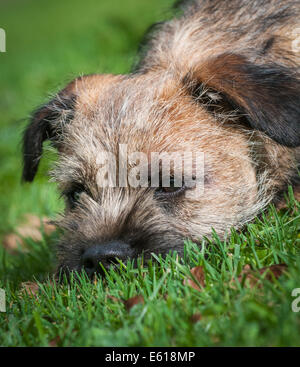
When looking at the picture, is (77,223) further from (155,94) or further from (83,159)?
(155,94)

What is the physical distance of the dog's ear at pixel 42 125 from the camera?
4.00m

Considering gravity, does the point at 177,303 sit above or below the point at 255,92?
below

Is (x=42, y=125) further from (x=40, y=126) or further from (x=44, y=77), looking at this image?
(x=44, y=77)

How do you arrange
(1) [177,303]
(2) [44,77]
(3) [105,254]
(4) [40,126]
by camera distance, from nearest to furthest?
(1) [177,303] → (3) [105,254] → (4) [40,126] → (2) [44,77]

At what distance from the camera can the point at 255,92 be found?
304 cm

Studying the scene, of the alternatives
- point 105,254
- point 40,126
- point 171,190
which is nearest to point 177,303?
point 105,254

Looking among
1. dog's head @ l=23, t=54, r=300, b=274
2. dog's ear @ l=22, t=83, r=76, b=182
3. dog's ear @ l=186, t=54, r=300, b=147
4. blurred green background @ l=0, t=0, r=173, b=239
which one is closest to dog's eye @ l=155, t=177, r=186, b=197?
dog's head @ l=23, t=54, r=300, b=274

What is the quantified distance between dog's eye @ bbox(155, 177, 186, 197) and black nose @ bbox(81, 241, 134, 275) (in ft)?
1.62

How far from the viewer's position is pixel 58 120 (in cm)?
396

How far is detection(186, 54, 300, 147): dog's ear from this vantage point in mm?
2916

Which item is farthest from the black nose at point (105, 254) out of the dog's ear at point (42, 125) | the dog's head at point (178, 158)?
the dog's ear at point (42, 125)

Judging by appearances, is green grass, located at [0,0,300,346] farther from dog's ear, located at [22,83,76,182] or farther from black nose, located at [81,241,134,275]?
dog's ear, located at [22,83,76,182]

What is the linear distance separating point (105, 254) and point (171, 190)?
2.19 feet

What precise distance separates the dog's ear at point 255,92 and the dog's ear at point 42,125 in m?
1.09
